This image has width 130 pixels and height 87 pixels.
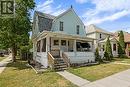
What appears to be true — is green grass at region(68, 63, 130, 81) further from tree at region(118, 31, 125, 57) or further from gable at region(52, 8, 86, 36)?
tree at region(118, 31, 125, 57)

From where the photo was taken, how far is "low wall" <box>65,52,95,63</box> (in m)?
23.5

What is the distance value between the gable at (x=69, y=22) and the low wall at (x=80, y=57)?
6.00 metres

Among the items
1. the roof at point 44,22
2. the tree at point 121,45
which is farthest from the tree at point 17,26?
the tree at point 121,45

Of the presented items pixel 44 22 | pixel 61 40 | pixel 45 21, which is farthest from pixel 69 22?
pixel 61 40

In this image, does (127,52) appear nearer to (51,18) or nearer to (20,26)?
(51,18)

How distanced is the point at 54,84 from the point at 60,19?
58.3ft

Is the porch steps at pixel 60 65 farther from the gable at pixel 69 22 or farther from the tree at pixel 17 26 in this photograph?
the tree at pixel 17 26

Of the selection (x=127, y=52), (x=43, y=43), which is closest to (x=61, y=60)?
(x=43, y=43)

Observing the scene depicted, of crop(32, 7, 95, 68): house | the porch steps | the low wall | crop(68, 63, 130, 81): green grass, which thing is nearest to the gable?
crop(32, 7, 95, 68): house

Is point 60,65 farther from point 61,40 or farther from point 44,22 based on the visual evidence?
point 44,22

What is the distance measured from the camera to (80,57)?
24547mm

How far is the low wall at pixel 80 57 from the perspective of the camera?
23.5 meters

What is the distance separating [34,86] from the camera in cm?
1252

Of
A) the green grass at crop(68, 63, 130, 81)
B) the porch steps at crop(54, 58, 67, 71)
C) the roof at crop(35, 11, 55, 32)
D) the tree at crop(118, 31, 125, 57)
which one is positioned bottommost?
the green grass at crop(68, 63, 130, 81)
